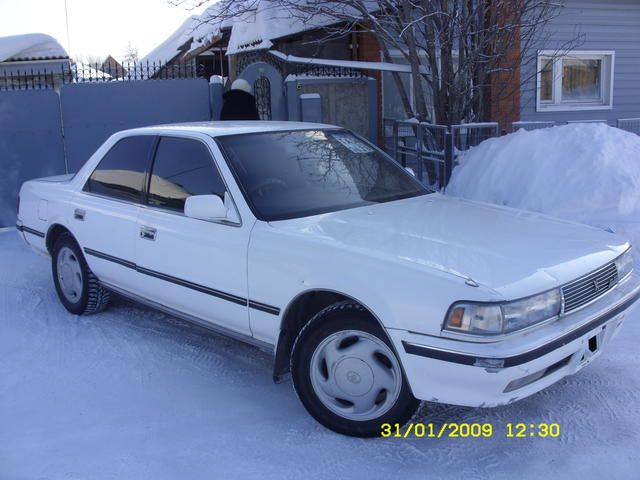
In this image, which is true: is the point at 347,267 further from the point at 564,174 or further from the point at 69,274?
the point at 564,174

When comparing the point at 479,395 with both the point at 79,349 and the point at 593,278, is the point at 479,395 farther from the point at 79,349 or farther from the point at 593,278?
the point at 79,349

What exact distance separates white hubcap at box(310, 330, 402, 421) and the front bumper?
0.19 metres

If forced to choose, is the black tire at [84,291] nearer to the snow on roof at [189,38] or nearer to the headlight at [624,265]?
the headlight at [624,265]

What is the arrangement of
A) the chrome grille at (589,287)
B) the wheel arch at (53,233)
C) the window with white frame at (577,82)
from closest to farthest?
the chrome grille at (589,287) < the wheel arch at (53,233) < the window with white frame at (577,82)

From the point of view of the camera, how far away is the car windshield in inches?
163

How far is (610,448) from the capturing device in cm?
341

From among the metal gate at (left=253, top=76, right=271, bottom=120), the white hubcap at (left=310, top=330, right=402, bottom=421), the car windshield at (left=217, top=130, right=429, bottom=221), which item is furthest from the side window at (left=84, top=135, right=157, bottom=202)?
the metal gate at (left=253, top=76, right=271, bottom=120)

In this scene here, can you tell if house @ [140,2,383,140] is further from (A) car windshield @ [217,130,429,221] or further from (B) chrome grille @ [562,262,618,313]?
(B) chrome grille @ [562,262,618,313]

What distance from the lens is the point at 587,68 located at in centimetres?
1242

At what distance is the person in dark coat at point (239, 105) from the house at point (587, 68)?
4.61m

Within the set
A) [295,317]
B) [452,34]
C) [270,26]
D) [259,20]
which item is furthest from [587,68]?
[295,317]

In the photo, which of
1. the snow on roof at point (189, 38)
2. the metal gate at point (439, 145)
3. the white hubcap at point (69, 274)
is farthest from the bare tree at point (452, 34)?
the white hubcap at point (69, 274)

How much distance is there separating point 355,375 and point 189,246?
1.36 meters

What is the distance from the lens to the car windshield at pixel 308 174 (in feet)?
13.6
